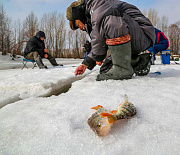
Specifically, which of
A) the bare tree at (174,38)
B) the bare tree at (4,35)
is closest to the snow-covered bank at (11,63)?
the bare tree at (4,35)

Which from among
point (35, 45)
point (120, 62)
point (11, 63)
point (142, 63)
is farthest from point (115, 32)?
point (11, 63)

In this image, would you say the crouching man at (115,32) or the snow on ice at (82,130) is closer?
the snow on ice at (82,130)

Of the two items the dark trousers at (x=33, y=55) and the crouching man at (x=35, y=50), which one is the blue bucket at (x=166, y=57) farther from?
the dark trousers at (x=33, y=55)

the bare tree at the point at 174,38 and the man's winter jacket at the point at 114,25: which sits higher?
the bare tree at the point at 174,38

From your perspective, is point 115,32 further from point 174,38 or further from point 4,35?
point 174,38

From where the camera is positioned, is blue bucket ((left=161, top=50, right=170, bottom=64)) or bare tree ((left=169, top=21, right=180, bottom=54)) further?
bare tree ((left=169, top=21, right=180, bottom=54))

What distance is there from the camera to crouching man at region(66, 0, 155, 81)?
1208 millimetres

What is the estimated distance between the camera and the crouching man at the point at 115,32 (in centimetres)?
121

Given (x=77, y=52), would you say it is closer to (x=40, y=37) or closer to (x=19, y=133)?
(x=40, y=37)

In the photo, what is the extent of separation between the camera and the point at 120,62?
1.30 metres

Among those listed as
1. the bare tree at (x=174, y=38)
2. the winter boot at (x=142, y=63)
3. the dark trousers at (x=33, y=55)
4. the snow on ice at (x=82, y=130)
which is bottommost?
the snow on ice at (x=82, y=130)

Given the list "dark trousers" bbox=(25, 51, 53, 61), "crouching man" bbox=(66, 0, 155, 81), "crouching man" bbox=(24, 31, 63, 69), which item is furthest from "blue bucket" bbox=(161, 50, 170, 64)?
"dark trousers" bbox=(25, 51, 53, 61)

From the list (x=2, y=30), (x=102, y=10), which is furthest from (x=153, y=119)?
(x=2, y=30)

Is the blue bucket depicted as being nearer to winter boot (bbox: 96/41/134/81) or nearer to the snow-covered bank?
winter boot (bbox: 96/41/134/81)
